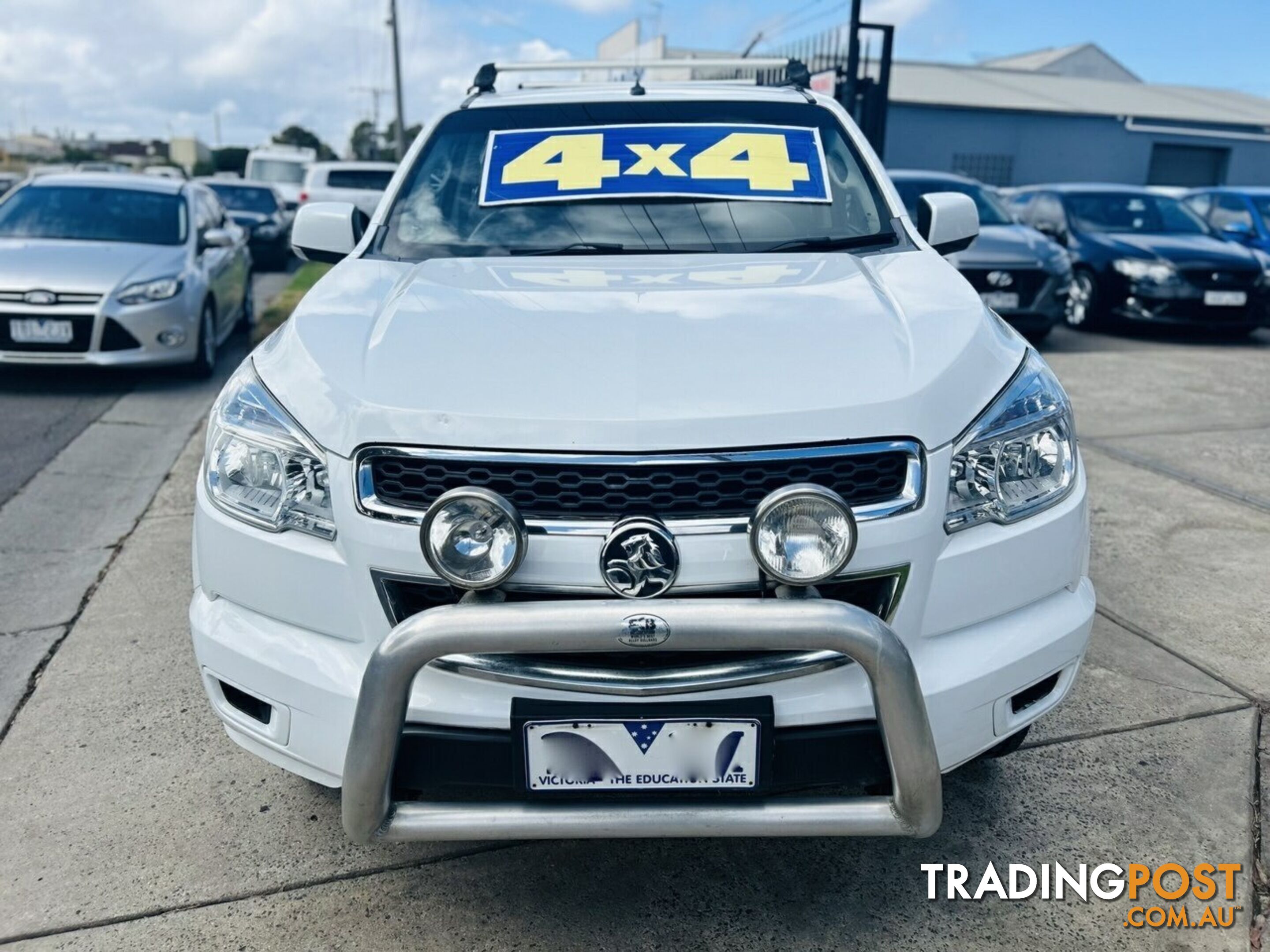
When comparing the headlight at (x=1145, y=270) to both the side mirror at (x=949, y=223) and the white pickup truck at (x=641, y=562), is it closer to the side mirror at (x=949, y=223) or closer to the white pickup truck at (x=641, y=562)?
the side mirror at (x=949, y=223)

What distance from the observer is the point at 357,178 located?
55.2 ft

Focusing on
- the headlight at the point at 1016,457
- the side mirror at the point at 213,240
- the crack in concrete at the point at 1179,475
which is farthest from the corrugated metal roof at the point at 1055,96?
the headlight at the point at 1016,457

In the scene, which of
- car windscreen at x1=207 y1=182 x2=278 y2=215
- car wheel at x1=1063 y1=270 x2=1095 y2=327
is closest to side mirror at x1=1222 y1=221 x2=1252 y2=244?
car wheel at x1=1063 y1=270 x2=1095 y2=327

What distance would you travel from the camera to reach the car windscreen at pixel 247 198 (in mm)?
17312

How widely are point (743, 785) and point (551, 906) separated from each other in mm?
659

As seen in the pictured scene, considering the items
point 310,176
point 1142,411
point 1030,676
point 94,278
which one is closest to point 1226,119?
point 310,176

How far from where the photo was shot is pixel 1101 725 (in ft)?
9.98


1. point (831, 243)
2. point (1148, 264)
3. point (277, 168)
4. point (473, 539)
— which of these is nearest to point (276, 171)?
point (277, 168)

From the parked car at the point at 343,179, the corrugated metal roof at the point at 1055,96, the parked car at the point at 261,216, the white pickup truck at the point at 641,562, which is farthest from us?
the corrugated metal roof at the point at 1055,96

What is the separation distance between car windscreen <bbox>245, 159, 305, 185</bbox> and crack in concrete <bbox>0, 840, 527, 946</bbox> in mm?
24131

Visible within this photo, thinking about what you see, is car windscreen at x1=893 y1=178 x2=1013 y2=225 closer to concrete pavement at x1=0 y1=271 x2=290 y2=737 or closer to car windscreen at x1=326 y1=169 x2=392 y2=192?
concrete pavement at x1=0 y1=271 x2=290 y2=737

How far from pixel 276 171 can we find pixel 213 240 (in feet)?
59.5

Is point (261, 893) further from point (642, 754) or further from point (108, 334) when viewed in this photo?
point (108, 334)

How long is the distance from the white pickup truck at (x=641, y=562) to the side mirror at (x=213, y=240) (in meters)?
6.33
